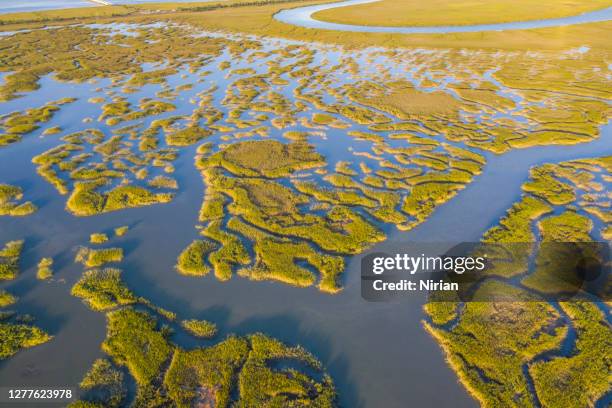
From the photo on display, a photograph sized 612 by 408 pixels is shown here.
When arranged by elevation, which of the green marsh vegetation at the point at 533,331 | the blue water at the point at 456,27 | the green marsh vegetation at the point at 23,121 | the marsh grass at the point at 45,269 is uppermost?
the blue water at the point at 456,27

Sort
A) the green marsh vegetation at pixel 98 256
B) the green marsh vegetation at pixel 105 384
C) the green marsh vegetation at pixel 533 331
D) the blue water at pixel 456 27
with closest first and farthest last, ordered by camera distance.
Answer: the green marsh vegetation at pixel 105 384 < the green marsh vegetation at pixel 533 331 < the green marsh vegetation at pixel 98 256 < the blue water at pixel 456 27

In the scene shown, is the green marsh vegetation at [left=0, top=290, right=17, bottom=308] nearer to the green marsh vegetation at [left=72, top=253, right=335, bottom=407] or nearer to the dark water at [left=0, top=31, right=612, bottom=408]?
the dark water at [left=0, top=31, right=612, bottom=408]

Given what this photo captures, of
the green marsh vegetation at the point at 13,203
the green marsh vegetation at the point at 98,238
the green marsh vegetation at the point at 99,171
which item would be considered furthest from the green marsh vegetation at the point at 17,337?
the green marsh vegetation at the point at 13,203

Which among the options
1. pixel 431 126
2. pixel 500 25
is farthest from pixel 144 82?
pixel 500 25

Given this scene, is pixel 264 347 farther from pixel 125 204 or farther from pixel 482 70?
pixel 482 70

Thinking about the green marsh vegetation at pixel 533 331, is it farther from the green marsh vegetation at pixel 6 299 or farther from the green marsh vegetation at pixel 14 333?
the green marsh vegetation at pixel 6 299

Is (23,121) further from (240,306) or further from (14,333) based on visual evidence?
(240,306)
